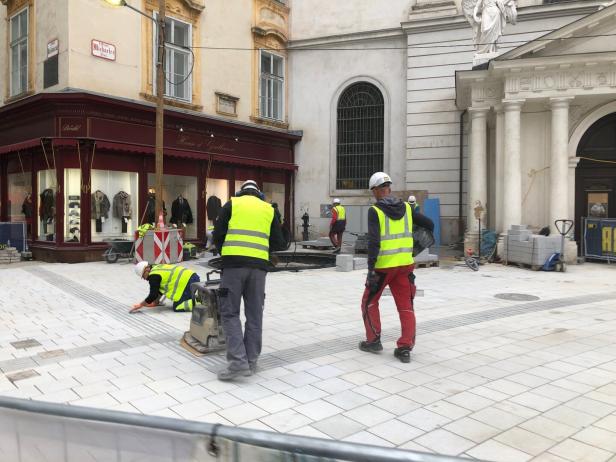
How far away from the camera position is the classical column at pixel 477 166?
16.3 m

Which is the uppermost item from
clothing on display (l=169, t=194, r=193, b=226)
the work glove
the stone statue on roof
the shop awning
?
the stone statue on roof

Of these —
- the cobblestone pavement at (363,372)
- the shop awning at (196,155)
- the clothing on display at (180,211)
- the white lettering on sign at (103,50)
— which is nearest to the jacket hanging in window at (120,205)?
the shop awning at (196,155)

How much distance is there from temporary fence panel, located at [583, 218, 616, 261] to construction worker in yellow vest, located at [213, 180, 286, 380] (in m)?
12.6

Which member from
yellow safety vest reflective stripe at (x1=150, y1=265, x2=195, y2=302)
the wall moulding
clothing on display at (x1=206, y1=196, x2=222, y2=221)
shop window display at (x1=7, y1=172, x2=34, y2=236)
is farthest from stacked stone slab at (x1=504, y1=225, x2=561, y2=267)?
shop window display at (x1=7, y1=172, x2=34, y2=236)

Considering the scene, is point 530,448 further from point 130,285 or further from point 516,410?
point 130,285

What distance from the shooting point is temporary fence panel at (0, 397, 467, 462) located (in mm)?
1794

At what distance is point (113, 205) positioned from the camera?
16062 millimetres

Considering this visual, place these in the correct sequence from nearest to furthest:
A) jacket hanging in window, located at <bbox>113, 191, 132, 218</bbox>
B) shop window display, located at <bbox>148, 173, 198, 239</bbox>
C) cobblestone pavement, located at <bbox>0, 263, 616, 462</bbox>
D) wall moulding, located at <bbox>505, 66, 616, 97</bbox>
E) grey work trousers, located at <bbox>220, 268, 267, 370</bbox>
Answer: cobblestone pavement, located at <bbox>0, 263, 616, 462</bbox> < grey work trousers, located at <bbox>220, 268, 267, 370</bbox> < wall moulding, located at <bbox>505, 66, 616, 97</bbox> < jacket hanging in window, located at <bbox>113, 191, 132, 218</bbox> < shop window display, located at <bbox>148, 173, 198, 239</bbox>

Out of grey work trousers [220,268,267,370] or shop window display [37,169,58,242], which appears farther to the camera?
shop window display [37,169,58,242]

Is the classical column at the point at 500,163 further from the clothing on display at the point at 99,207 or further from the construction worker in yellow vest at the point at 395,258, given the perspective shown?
the clothing on display at the point at 99,207

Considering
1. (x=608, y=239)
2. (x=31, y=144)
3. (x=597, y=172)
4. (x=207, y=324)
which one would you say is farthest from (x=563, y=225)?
(x=31, y=144)

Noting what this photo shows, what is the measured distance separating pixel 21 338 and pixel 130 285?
4.29 meters

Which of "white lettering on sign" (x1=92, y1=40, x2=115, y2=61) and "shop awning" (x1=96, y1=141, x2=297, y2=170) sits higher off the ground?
"white lettering on sign" (x1=92, y1=40, x2=115, y2=61)

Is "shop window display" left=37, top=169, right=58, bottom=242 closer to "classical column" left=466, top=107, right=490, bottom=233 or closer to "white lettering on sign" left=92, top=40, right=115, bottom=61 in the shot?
"white lettering on sign" left=92, top=40, right=115, bottom=61
